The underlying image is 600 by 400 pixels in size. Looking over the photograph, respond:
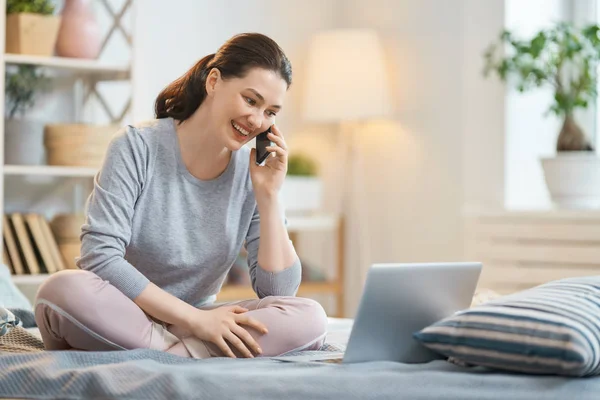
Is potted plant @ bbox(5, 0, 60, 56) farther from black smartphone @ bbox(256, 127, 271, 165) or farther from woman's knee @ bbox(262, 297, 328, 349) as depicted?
woman's knee @ bbox(262, 297, 328, 349)

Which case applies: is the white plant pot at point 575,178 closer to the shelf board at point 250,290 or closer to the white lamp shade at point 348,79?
the white lamp shade at point 348,79

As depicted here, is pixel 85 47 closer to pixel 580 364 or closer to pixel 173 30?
pixel 173 30

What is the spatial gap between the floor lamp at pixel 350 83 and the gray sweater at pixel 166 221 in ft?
6.08

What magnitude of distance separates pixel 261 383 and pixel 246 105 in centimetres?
68

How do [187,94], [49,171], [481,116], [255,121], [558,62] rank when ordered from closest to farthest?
[255,121] < [187,94] < [49,171] < [558,62] < [481,116]

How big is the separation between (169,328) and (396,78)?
7.66 feet

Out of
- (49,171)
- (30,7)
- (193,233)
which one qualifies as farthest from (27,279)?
(193,233)

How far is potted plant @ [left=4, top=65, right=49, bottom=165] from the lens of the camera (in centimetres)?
313

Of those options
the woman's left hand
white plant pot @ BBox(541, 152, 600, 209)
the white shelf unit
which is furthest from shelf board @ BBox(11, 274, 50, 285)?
white plant pot @ BBox(541, 152, 600, 209)

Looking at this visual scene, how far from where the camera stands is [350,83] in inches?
151

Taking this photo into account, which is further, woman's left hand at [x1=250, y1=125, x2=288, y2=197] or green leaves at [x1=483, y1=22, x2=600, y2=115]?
green leaves at [x1=483, y1=22, x2=600, y2=115]

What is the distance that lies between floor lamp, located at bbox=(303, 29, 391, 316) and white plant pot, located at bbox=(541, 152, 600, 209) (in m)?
0.76

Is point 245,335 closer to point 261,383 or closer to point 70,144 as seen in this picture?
point 261,383

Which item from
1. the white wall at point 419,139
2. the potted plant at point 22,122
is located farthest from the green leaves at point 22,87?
the white wall at point 419,139
